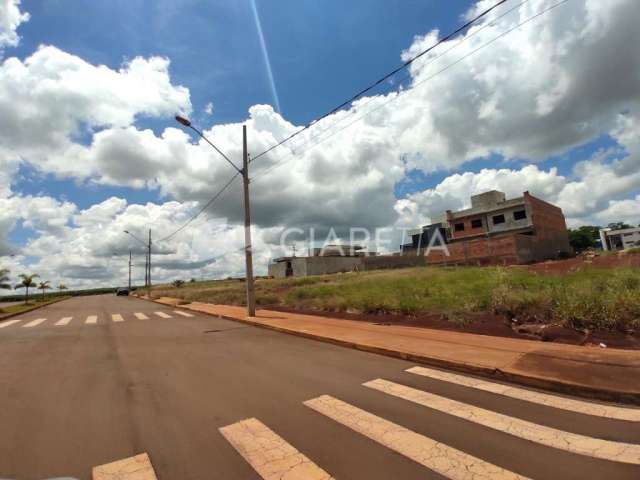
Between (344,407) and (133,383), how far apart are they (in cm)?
364

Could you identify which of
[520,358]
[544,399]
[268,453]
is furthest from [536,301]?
[268,453]

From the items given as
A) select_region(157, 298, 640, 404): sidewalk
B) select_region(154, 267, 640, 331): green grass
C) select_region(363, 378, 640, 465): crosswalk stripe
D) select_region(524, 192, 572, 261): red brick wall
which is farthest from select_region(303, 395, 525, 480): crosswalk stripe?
select_region(524, 192, 572, 261): red brick wall

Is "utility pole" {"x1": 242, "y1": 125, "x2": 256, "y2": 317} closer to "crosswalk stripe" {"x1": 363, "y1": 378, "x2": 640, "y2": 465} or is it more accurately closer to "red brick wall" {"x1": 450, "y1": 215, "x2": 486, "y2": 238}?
"crosswalk stripe" {"x1": 363, "y1": 378, "x2": 640, "y2": 465}

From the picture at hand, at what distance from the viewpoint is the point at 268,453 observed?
3285mm

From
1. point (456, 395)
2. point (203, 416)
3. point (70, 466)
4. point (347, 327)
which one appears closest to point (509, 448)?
point (456, 395)

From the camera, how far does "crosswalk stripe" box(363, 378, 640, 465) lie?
3.13m

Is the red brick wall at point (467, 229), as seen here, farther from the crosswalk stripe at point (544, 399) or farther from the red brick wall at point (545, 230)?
the crosswalk stripe at point (544, 399)

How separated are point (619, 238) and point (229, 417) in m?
87.3

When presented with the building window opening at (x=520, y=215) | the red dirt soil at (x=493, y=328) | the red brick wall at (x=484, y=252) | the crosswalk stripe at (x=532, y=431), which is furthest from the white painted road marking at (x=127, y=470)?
the building window opening at (x=520, y=215)

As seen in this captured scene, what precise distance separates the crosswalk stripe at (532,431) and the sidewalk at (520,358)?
1.37 m

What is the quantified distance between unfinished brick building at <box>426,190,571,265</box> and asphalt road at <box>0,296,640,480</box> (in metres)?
32.7

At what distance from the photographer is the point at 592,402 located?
4.39 m

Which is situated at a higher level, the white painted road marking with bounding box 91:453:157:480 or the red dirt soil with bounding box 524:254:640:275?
→ the red dirt soil with bounding box 524:254:640:275

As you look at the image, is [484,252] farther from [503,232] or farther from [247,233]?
[247,233]
